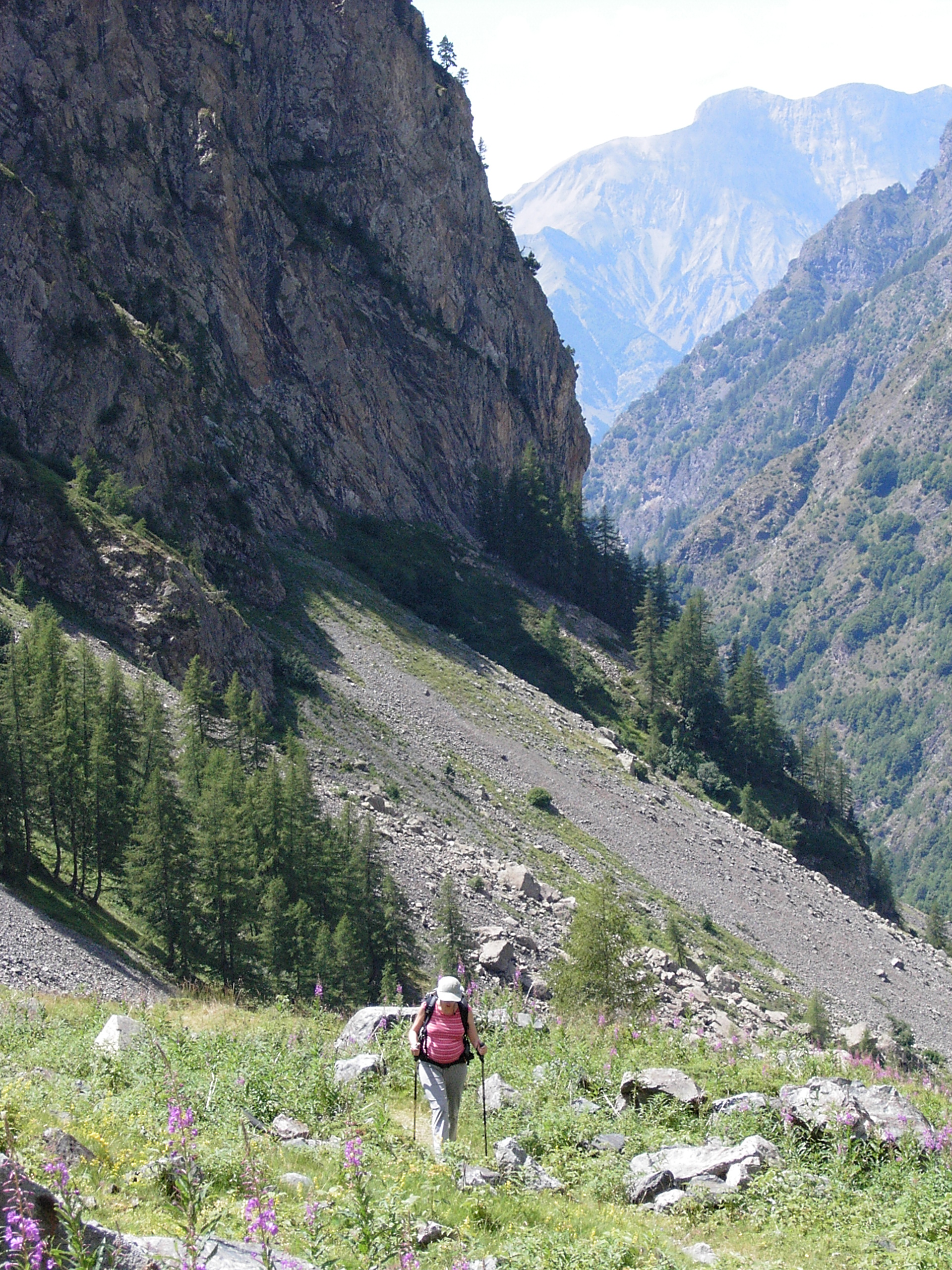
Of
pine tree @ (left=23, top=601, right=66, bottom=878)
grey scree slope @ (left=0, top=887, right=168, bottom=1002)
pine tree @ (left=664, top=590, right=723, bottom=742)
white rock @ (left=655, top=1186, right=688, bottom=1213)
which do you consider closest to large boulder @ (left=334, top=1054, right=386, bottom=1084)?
white rock @ (left=655, top=1186, right=688, bottom=1213)

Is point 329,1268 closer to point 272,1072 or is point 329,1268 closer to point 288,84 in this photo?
point 272,1072

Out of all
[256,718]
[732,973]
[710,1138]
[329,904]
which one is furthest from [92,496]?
[710,1138]

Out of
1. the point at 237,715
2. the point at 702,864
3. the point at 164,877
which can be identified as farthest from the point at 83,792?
the point at 702,864

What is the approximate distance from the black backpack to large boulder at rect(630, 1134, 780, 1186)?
2.41 m

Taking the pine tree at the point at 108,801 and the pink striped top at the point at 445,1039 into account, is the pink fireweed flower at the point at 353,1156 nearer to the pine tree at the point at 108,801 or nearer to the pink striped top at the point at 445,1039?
the pink striped top at the point at 445,1039

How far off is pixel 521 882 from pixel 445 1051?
3494cm

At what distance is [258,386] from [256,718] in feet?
140

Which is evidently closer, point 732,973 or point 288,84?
point 732,973

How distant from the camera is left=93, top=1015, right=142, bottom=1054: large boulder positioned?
Result: 44.3 ft

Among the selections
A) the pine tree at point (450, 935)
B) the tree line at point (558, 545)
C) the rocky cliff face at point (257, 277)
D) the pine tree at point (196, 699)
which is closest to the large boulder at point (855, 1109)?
the pine tree at point (450, 935)

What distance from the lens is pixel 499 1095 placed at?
527 inches

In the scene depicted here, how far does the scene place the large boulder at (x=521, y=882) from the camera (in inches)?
1772

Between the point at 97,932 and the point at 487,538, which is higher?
the point at 487,538

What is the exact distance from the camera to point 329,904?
34.2 metres
